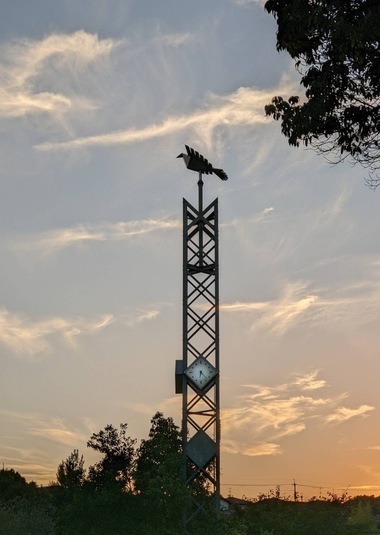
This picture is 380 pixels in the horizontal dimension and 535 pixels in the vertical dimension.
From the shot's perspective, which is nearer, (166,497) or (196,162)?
(166,497)

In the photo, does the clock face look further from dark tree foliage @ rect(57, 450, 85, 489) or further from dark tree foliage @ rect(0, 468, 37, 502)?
dark tree foliage @ rect(0, 468, 37, 502)

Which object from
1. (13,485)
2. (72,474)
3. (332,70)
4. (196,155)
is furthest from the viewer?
(13,485)

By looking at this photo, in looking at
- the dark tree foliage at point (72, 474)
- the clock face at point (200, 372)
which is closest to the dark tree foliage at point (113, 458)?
the dark tree foliage at point (72, 474)

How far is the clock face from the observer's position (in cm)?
2695

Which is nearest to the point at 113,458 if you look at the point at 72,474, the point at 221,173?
the point at 72,474

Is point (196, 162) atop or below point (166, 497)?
atop

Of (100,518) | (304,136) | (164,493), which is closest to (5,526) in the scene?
(100,518)

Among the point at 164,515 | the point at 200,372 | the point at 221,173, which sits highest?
the point at 221,173

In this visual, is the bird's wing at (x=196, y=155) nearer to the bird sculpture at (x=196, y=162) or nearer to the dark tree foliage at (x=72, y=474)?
the bird sculpture at (x=196, y=162)

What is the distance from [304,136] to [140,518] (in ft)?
44.0

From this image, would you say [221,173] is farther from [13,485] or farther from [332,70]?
[13,485]

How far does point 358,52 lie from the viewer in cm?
1834

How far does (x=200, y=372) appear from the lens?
27.1 meters

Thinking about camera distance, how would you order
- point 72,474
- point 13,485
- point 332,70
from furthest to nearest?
1. point 13,485
2. point 72,474
3. point 332,70
